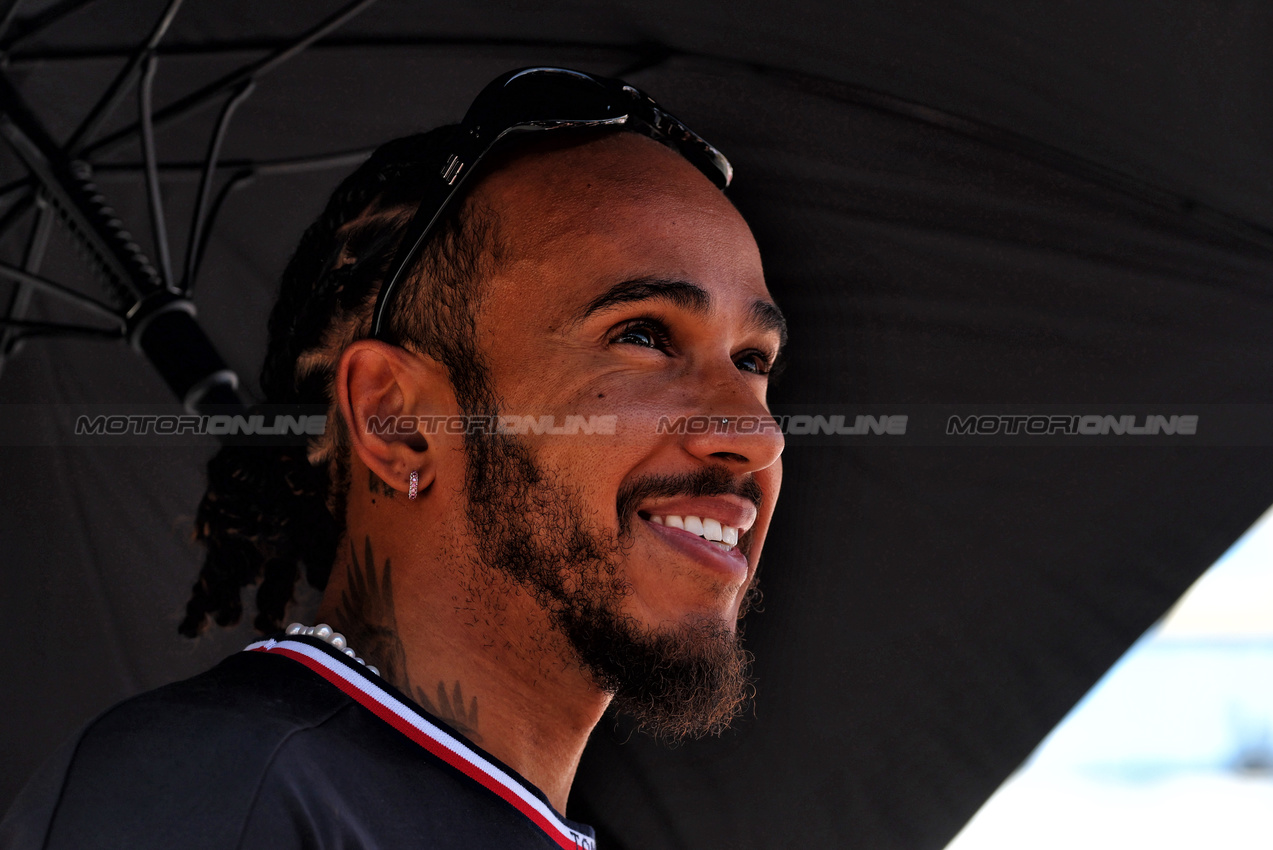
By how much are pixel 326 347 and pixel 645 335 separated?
664 mm

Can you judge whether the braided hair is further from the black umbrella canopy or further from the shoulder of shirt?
the shoulder of shirt

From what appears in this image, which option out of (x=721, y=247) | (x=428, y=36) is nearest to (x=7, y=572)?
(x=428, y=36)

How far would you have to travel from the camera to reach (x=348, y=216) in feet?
6.73

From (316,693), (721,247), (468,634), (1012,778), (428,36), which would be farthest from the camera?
(1012,778)

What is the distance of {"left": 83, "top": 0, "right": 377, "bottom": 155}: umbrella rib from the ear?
708mm

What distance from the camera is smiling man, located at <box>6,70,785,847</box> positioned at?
159 centimetres

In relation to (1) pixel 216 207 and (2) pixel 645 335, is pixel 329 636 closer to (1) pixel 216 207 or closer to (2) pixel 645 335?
(2) pixel 645 335

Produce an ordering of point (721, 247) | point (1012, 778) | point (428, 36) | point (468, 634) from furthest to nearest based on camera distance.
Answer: point (1012, 778)
point (428, 36)
point (721, 247)
point (468, 634)

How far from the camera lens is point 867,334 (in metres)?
2.32

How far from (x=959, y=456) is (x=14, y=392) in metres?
2.21

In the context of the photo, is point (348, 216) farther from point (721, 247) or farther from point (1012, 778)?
Result: point (1012, 778)

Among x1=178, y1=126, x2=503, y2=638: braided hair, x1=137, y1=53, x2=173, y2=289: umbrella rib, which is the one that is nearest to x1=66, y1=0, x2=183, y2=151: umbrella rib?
x1=137, y1=53, x2=173, y2=289: umbrella rib

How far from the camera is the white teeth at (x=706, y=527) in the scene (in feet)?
5.69

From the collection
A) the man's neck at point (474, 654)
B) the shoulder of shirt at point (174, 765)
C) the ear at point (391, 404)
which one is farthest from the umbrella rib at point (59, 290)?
the shoulder of shirt at point (174, 765)
